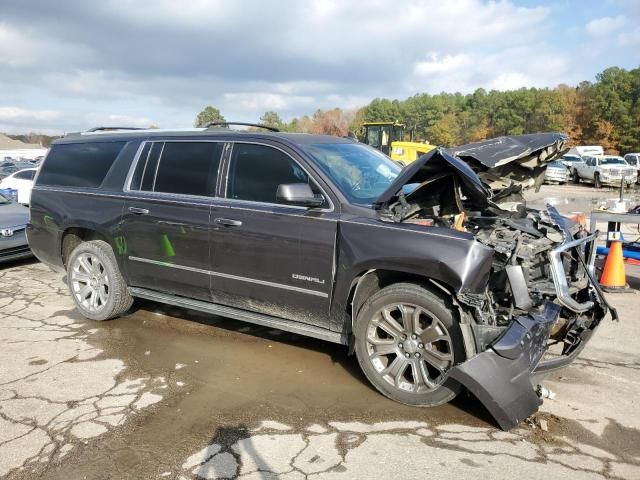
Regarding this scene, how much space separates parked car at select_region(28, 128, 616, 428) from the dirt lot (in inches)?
11.1

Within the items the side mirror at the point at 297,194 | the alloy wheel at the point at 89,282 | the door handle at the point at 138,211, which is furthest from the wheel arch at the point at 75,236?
the side mirror at the point at 297,194

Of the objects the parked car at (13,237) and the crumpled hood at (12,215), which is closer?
the parked car at (13,237)

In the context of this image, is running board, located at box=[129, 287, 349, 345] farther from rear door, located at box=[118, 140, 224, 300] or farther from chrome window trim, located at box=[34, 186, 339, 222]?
chrome window trim, located at box=[34, 186, 339, 222]

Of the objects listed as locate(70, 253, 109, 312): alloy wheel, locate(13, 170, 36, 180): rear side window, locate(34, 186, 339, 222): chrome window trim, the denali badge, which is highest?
locate(34, 186, 339, 222): chrome window trim

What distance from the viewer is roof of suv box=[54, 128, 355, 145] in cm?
449

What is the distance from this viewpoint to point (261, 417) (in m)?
3.53

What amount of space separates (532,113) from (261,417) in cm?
6874

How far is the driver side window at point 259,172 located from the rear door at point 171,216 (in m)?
0.20

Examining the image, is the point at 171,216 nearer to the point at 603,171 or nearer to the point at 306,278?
the point at 306,278

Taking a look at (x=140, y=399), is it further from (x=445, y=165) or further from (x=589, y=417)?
(x=589, y=417)

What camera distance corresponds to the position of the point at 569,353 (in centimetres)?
386

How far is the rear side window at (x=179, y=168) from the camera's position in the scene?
4609 mm

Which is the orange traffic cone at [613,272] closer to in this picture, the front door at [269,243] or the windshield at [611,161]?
the front door at [269,243]

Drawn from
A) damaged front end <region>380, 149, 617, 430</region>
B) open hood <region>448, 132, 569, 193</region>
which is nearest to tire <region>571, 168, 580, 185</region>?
open hood <region>448, 132, 569, 193</region>
